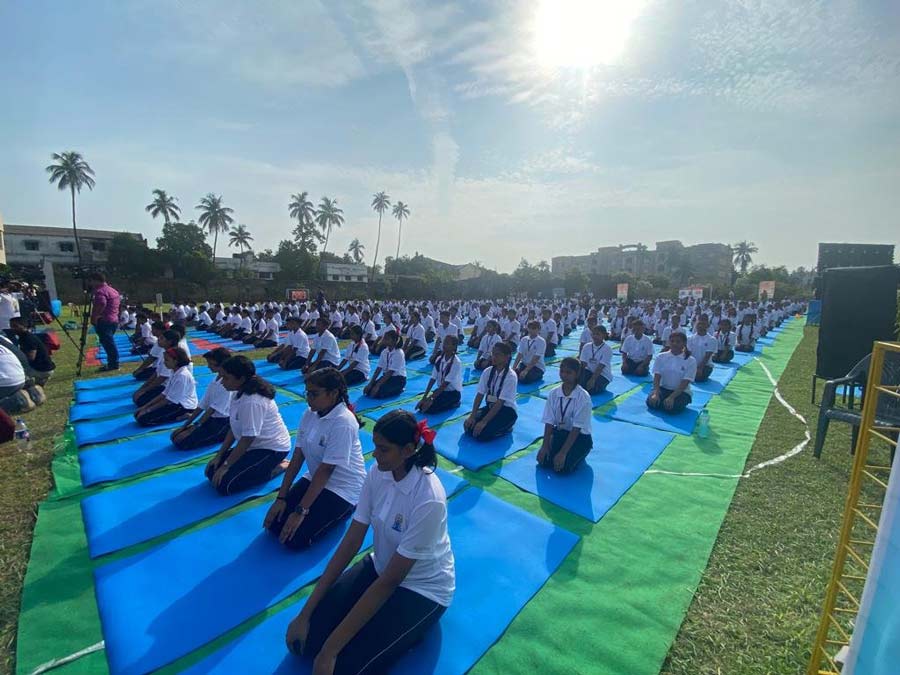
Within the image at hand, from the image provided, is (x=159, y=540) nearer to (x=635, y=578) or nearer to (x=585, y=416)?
(x=635, y=578)

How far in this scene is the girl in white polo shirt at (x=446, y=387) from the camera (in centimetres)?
674

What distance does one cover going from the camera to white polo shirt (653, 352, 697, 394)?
23.0 ft

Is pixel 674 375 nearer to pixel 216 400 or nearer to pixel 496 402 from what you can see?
pixel 496 402

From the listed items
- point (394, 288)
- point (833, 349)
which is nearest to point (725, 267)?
point (394, 288)

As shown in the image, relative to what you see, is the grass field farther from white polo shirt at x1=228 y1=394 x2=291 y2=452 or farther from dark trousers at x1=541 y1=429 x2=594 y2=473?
white polo shirt at x1=228 y1=394 x2=291 y2=452

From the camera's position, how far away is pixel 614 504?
4.05 meters

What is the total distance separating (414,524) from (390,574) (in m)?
0.27

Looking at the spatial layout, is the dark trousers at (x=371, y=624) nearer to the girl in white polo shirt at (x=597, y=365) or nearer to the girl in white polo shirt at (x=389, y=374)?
the girl in white polo shirt at (x=389, y=374)

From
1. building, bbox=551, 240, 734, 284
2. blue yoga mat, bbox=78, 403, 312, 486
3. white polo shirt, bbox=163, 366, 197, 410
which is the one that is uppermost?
building, bbox=551, 240, 734, 284

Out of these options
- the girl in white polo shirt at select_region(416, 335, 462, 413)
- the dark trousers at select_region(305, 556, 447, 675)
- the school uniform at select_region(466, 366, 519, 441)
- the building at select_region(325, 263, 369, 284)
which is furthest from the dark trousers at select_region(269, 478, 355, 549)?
the building at select_region(325, 263, 369, 284)

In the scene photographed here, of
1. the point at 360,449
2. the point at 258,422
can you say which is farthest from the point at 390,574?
the point at 258,422

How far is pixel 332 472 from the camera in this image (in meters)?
3.31

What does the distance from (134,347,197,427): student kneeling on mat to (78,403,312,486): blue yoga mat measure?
1.49 ft

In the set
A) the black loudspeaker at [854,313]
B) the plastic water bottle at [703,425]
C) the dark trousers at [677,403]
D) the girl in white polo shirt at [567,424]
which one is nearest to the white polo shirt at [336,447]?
the girl in white polo shirt at [567,424]
